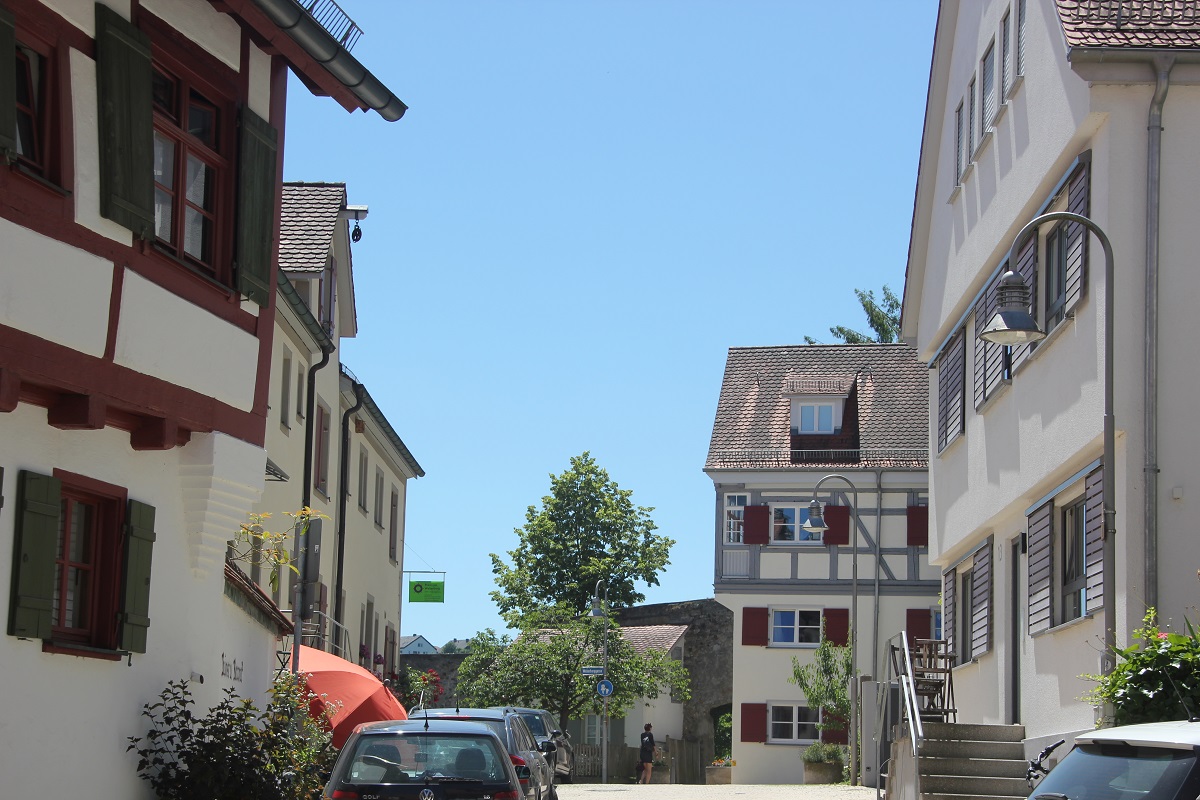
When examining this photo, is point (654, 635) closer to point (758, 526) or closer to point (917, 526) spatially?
point (758, 526)

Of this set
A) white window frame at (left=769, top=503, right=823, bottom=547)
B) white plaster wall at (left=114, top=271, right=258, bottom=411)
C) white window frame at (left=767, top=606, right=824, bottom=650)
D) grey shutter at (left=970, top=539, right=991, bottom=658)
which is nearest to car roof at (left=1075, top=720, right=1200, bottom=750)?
white plaster wall at (left=114, top=271, right=258, bottom=411)

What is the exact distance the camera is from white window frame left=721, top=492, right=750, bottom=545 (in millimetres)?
48906

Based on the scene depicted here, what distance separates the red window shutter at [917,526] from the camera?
47625 millimetres

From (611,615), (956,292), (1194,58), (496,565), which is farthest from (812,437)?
(1194,58)

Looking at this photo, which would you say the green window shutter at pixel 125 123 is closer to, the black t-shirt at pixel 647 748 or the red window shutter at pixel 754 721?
the black t-shirt at pixel 647 748

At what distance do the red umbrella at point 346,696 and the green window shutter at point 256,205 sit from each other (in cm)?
666

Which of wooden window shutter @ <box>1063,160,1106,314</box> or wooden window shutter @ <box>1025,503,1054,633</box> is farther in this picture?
wooden window shutter @ <box>1025,503,1054,633</box>

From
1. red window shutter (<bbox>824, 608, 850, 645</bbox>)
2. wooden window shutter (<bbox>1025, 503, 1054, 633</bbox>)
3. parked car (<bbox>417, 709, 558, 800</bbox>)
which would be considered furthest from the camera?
red window shutter (<bbox>824, 608, 850, 645</bbox>)

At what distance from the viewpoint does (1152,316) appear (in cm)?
1559

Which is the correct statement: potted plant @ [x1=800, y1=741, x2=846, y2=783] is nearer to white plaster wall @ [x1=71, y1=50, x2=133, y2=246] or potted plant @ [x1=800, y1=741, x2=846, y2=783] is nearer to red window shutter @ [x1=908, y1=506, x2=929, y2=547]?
red window shutter @ [x1=908, y1=506, x2=929, y2=547]

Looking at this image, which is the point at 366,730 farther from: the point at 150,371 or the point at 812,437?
the point at 812,437

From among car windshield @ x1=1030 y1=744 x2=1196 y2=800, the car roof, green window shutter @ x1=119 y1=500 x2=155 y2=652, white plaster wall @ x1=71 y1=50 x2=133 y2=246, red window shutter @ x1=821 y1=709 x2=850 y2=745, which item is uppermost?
white plaster wall @ x1=71 y1=50 x2=133 y2=246

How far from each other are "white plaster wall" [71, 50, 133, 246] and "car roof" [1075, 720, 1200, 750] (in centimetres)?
790

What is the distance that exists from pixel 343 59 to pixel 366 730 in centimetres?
650
